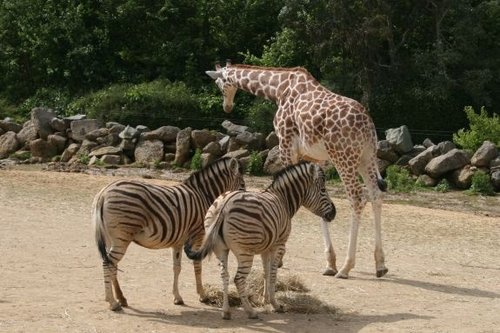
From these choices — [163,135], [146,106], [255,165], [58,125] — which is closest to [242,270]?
[255,165]

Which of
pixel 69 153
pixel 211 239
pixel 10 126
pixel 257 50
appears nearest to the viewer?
pixel 211 239

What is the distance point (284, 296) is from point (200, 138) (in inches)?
523

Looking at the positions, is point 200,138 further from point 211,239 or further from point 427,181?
point 211,239

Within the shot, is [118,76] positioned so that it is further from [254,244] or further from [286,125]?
[254,244]

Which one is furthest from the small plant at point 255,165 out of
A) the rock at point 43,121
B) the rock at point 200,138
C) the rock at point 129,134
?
the rock at point 43,121

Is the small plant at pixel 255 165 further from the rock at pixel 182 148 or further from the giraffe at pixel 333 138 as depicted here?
the giraffe at pixel 333 138

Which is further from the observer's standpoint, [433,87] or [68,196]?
[433,87]

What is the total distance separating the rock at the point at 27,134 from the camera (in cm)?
2455

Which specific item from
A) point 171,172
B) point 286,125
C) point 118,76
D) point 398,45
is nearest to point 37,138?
point 171,172

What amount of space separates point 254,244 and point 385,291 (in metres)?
2.62

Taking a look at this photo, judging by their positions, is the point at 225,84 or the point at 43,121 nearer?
the point at 225,84

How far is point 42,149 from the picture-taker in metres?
24.1

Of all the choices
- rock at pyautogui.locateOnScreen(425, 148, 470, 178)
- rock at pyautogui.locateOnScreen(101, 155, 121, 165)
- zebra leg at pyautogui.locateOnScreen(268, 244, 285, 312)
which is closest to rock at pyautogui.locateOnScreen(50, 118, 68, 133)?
rock at pyautogui.locateOnScreen(101, 155, 121, 165)

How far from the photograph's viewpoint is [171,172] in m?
22.0
